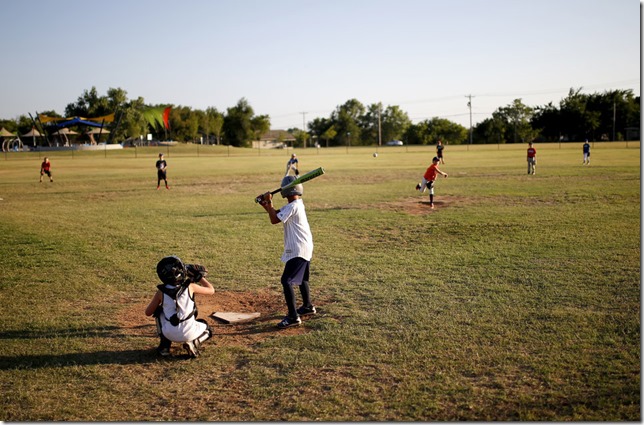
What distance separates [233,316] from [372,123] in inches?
6023

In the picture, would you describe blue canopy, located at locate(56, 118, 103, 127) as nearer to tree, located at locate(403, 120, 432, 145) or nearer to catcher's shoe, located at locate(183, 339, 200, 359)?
tree, located at locate(403, 120, 432, 145)

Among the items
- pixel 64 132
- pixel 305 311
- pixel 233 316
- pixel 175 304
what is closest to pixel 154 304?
pixel 175 304

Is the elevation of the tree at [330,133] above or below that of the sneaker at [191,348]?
above

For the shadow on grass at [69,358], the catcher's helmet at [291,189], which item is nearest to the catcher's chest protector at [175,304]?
the shadow on grass at [69,358]

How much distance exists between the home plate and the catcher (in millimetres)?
1153

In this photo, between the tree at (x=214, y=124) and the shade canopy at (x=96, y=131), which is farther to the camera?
the tree at (x=214, y=124)

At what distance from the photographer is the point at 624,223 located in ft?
50.6

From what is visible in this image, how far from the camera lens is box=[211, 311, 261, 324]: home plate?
26.1 feet

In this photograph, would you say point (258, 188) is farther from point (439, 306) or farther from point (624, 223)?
point (439, 306)

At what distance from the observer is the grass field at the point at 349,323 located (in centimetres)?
542

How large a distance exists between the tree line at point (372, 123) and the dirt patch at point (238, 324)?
10712cm

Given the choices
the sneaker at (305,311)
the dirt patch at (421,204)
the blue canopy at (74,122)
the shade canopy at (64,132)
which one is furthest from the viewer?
the shade canopy at (64,132)

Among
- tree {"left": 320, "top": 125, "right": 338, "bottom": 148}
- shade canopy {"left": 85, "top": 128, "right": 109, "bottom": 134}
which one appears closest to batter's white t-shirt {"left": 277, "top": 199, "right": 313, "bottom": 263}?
shade canopy {"left": 85, "top": 128, "right": 109, "bottom": 134}

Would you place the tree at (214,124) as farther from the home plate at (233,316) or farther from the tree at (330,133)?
the home plate at (233,316)
